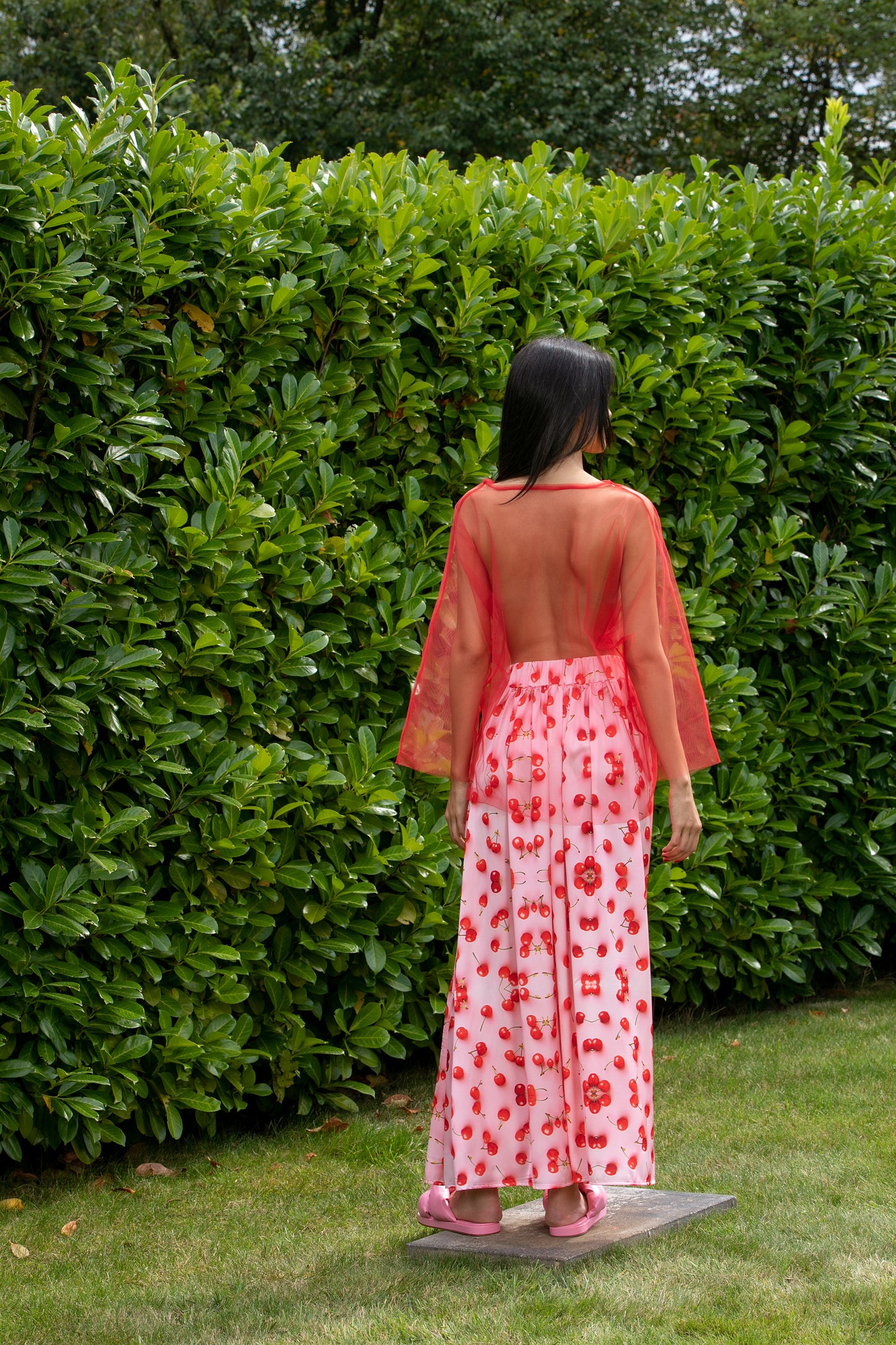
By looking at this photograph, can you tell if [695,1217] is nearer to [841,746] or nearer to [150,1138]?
[150,1138]

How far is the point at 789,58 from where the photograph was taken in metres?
23.3

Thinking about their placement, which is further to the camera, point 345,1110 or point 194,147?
point 345,1110

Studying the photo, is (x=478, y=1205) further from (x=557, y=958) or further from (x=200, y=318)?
(x=200, y=318)

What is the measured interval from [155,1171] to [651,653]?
90.0 inches

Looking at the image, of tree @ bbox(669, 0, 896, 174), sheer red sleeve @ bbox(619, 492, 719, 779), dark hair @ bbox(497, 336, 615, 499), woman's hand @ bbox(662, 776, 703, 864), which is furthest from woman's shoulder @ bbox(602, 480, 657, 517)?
tree @ bbox(669, 0, 896, 174)

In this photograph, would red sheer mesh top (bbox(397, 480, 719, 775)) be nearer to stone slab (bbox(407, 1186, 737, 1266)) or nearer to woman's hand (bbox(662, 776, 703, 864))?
woman's hand (bbox(662, 776, 703, 864))

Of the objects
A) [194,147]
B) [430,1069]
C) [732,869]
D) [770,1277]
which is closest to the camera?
[770,1277]

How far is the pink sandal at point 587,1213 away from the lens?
3334 millimetres

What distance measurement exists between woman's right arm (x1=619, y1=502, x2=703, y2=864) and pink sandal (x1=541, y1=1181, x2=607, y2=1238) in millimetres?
875

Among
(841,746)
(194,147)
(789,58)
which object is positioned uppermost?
(789,58)

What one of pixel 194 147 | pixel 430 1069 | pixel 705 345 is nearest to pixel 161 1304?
pixel 430 1069

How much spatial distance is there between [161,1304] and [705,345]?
3.99 m

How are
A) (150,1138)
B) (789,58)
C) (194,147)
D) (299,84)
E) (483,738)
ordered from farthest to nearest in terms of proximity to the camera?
1. (789,58)
2. (299,84)
3. (150,1138)
4. (194,147)
5. (483,738)

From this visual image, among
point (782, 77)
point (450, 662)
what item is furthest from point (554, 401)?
point (782, 77)
